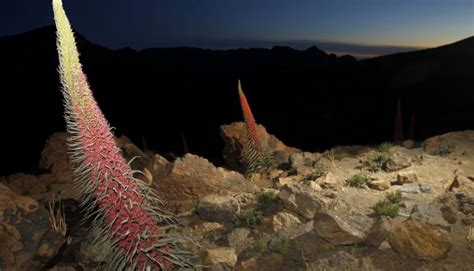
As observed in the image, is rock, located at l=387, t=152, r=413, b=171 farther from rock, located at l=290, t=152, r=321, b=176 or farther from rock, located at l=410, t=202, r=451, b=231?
rock, located at l=410, t=202, r=451, b=231

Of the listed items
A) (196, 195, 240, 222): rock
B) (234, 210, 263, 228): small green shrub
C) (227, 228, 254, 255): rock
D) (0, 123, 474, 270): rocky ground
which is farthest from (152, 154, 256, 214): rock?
(227, 228, 254, 255): rock

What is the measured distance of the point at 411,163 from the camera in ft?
22.0

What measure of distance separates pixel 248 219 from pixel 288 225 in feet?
1.56

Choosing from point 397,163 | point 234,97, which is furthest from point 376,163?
point 234,97

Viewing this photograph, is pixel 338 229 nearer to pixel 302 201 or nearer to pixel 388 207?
pixel 302 201

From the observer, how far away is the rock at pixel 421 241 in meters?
3.54

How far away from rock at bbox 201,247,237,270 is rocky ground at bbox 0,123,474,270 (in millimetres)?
10

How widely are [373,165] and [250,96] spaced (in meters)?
39.5

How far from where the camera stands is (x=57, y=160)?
7.95 meters

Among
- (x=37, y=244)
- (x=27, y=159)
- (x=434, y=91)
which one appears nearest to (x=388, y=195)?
(x=37, y=244)

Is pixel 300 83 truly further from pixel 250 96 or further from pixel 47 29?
pixel 47 29

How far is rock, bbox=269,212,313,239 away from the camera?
4.19 metres

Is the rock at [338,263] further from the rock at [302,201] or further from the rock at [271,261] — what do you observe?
the rock at [302,201]

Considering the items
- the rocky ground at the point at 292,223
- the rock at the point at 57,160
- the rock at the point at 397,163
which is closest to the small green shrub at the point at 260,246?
the rocky ground at the point at 292,223
